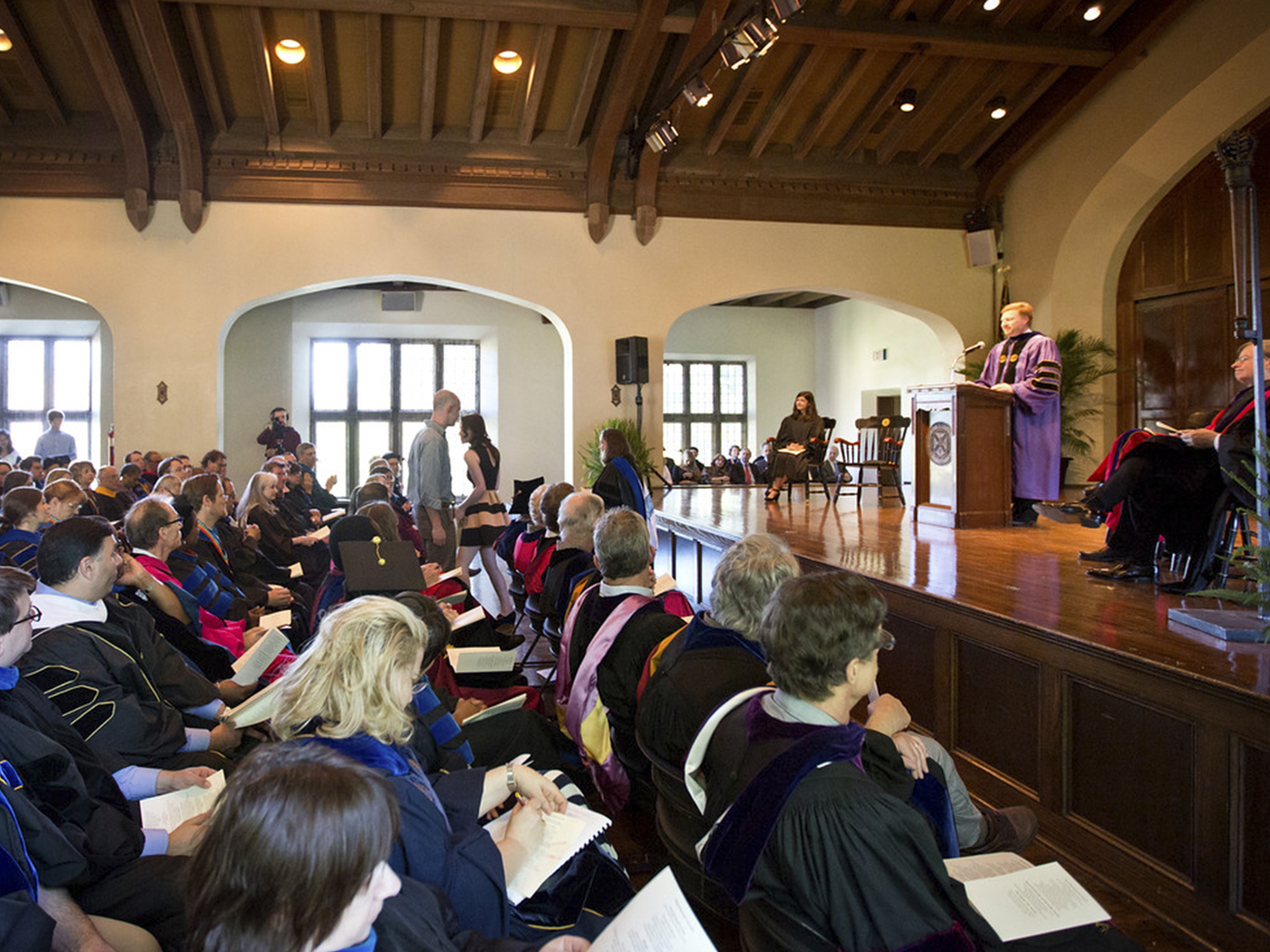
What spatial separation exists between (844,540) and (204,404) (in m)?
6.47

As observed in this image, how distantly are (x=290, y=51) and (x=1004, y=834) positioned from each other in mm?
8252

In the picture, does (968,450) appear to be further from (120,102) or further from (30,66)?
(30,66)

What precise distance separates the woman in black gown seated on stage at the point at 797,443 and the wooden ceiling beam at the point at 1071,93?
3678mm

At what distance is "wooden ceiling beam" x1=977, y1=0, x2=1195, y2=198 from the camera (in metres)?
8.16

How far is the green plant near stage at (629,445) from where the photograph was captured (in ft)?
30.8

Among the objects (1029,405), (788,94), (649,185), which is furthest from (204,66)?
(1029,405)

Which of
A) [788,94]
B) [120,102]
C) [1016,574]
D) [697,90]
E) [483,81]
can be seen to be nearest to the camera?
[1016,574]

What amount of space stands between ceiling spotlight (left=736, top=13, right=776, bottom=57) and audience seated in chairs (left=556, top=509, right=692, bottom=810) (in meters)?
4.62

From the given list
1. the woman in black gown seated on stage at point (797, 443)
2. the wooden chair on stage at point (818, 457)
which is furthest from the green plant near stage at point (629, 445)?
the wooden chair on stage at point (818, 457)

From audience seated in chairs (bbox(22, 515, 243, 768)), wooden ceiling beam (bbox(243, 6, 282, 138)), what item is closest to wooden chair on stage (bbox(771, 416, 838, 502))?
wooden ceiling beam (bbox(243, 6, 282, 138))

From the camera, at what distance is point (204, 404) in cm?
895

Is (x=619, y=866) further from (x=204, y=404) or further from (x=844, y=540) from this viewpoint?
(x=204, y=404)

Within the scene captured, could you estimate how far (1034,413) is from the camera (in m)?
6.23

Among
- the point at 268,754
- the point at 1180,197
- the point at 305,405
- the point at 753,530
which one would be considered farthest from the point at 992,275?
the point at 268,754
